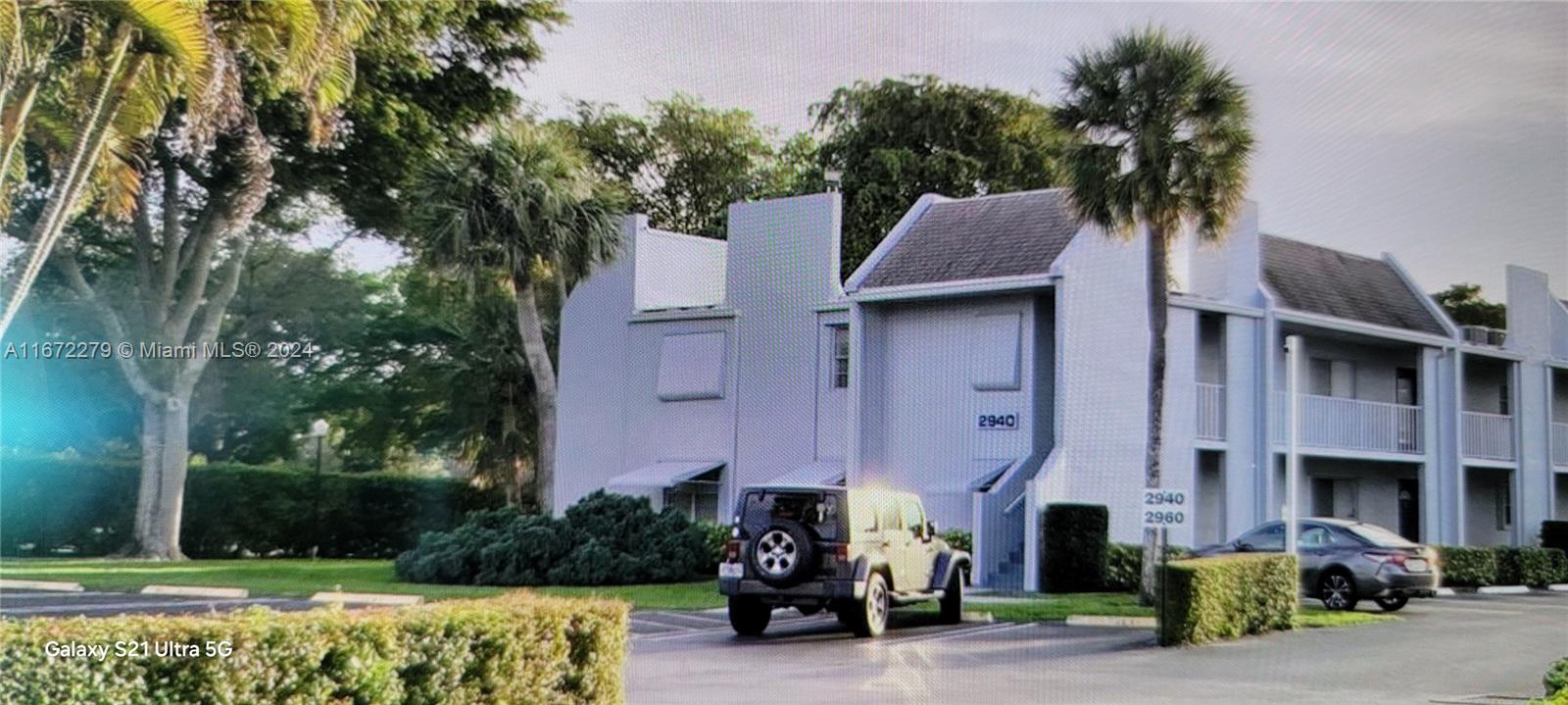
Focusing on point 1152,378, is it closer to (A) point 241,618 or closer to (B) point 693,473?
(B) point 693,473

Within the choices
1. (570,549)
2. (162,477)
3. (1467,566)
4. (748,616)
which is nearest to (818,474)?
(570,549)

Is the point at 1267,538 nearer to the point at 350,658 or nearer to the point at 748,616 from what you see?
the point at 748,616

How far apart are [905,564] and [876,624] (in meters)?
1.03

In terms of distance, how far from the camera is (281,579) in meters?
20.7

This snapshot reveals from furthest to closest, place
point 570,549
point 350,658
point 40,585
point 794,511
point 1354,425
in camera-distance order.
→ point 1354,425 → point 570,549 → point 40,585 → point 794,511 → point 350,658

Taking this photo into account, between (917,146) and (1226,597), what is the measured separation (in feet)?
47.9

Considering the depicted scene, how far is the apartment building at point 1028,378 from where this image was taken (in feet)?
83.2

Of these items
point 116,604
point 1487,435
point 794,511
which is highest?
point 1487,435

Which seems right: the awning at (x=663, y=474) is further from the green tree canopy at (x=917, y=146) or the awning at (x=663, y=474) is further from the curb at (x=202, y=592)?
the curb at (x=202, y=592)

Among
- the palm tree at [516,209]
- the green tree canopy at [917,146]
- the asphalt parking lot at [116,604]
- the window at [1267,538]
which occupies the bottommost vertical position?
the asphalt parking lot at [116,604]

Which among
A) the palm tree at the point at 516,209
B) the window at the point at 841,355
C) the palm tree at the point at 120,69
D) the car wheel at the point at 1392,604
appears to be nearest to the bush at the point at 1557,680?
the car wheel at the point at 1392,604

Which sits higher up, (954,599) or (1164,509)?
(1164,509)

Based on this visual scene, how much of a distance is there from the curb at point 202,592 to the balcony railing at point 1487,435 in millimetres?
23445

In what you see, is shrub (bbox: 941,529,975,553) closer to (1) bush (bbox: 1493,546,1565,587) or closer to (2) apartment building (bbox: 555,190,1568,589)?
(2) apartment building (bbox: 555,190,1568,589)
